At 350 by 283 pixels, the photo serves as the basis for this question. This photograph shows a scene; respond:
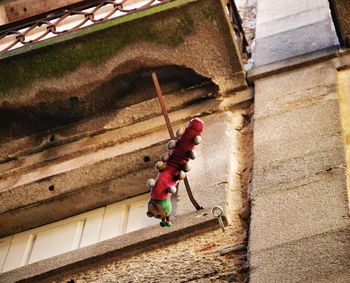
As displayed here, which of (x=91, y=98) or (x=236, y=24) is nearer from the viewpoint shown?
(x=91, y=98)

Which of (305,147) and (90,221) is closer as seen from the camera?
(305,147)

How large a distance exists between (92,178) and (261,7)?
9.41 feet

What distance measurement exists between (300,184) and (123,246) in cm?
98

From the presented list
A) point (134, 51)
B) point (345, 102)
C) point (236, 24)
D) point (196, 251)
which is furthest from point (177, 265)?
point (236, 24)

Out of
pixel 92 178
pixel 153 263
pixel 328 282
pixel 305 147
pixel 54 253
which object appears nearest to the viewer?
pixel 328 282

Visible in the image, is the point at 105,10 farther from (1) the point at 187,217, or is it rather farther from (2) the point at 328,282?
(2) the point at 328,282

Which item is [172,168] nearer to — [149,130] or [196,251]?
[196,251]

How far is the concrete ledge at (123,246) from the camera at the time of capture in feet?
10.7

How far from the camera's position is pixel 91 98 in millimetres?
4887

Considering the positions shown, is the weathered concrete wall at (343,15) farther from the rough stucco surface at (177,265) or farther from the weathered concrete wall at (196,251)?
the rough stucco surface at (177,265)

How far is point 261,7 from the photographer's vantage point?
253 inches

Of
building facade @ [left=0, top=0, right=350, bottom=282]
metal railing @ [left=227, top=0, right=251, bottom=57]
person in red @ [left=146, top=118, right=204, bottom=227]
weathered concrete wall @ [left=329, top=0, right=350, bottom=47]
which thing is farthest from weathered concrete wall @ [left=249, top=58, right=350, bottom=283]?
metal railing @ [left=227, top=0, right=251, bottom=57]

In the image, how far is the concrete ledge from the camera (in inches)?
129

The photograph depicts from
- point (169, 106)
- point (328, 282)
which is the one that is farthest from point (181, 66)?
point (328, 282)
